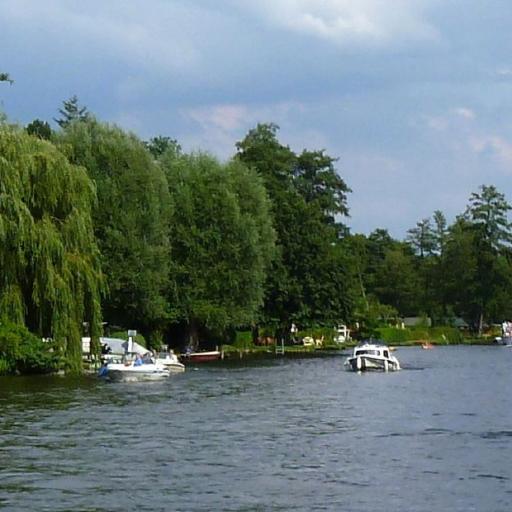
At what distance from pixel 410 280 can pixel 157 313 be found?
86.0m

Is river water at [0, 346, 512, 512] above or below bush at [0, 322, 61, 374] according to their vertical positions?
below

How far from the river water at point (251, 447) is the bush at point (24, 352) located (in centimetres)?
97

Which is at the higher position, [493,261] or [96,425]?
[493,261]

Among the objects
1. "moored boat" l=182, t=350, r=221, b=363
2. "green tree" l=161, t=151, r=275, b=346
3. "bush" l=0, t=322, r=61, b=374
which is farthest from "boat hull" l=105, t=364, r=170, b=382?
"green tree" l=161, t=151, r=275, b=346

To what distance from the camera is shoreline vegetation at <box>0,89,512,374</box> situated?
52156mm

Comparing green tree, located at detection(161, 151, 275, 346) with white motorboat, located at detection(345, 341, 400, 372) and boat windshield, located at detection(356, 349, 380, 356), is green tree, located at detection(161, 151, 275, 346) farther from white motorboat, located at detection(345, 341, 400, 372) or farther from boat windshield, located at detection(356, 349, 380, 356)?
white motorboat, located at detection(345, 341, 400, 372)

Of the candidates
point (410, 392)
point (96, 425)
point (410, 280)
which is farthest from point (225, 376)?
point (410, 280)

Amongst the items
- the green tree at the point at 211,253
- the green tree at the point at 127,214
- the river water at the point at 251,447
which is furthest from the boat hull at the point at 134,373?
the green tree at the point at 211,253

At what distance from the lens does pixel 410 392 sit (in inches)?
1996

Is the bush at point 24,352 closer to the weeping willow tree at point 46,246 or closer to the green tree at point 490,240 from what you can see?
the weeping willow tree at point 46,246

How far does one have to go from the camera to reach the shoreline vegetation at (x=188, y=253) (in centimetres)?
5216

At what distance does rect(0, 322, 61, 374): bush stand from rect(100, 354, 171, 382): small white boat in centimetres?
251

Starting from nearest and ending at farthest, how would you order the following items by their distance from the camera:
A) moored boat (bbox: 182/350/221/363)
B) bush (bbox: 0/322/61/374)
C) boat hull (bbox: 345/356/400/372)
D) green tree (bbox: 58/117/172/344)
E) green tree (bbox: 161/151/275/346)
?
bush (bbox: 0/322/61/374)
boat hull (bbox: 345/356/400/372)
green tree (bbox: 58/117/172/344)
moored boat (bbox: 182/350/221/363)
green tree (bbox: 161/151/275/346)

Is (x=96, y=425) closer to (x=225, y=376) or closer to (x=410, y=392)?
(x=410, y=392)
